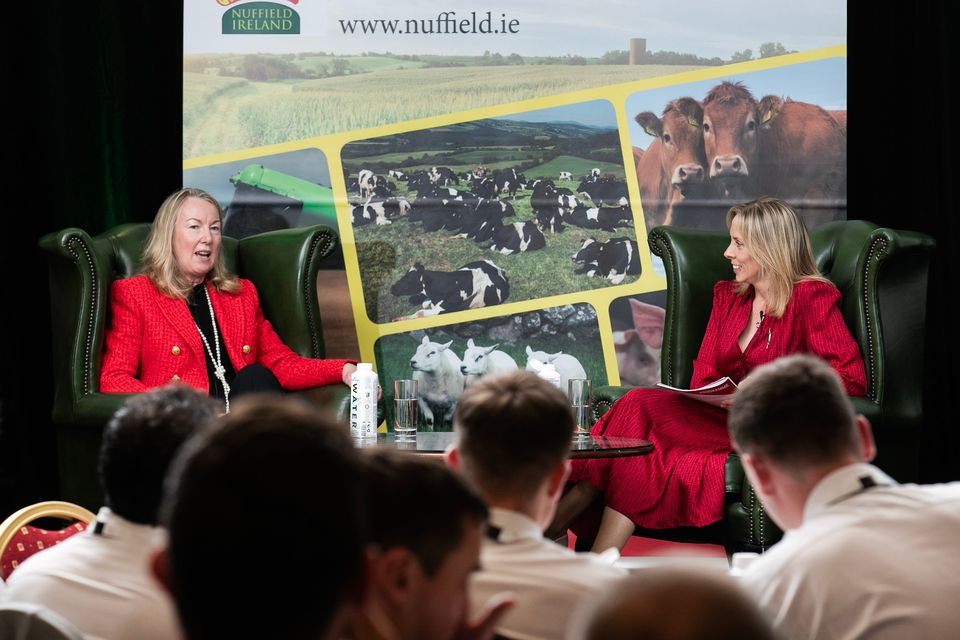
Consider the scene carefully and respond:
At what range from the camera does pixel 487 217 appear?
4535 mm

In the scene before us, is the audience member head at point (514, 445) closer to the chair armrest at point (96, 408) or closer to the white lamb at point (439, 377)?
the chair armrest at point (96, 408)

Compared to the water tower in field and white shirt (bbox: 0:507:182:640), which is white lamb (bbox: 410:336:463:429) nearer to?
the water tower in field

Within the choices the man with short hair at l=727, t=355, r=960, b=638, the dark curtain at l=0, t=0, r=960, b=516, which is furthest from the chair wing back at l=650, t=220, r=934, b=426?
the man with short hair at l=727, t=355, r=960, b=638

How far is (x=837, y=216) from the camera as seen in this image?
452 centimetres

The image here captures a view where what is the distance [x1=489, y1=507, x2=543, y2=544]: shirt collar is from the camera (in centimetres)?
132

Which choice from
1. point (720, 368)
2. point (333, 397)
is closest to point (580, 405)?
point (720, 368)

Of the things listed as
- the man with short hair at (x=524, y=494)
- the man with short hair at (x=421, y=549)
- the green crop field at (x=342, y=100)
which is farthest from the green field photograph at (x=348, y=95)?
the man with short hair at (x=421, y=549)

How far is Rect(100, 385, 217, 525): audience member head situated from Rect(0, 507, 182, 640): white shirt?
0.8 inches

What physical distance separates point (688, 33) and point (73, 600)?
12.4ft

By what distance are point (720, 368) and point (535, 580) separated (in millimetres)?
2705

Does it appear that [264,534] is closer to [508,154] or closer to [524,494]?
[524,494]

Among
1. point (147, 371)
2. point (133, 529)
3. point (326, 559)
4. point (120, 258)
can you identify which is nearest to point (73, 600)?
point (133, 529)

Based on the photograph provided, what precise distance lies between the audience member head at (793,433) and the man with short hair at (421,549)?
1.71 feet

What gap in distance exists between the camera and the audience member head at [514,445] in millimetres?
1431
